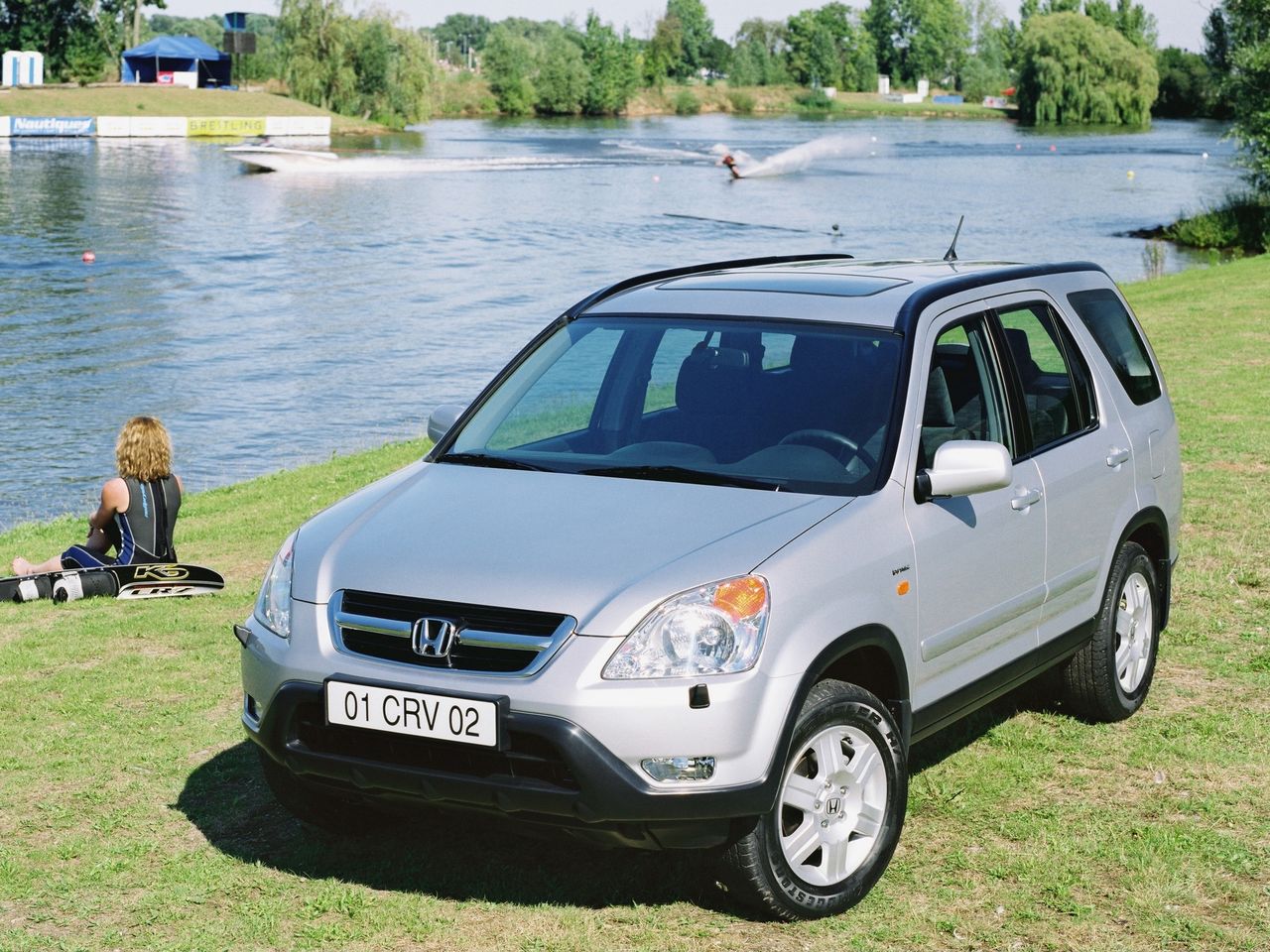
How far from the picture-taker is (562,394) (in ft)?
21.7

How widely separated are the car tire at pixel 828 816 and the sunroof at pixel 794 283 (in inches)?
68.5

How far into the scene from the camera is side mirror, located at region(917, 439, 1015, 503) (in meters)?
5.03

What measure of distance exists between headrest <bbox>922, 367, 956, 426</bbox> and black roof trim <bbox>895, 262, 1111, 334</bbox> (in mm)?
237

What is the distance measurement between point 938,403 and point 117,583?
18.5 feet

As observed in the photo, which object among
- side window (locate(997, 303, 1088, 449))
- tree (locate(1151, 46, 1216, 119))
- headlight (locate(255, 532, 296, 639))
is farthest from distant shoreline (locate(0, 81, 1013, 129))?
headlight (locate(255, 532, 296, 639))

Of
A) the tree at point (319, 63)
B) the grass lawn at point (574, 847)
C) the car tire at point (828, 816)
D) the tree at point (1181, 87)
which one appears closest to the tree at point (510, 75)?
the tree at point (319, 63)

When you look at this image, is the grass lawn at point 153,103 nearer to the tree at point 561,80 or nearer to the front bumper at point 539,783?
the tree at point 561,80

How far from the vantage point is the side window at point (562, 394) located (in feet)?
19.0

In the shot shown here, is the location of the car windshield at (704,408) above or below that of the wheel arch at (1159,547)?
above

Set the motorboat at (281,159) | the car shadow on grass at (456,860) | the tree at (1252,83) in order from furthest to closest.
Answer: the motorboat at (281,159)
the tree at (1252,83)
the car shadow on grass at (456,860)

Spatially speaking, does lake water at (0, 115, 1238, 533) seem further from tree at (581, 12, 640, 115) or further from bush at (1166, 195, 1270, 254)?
tree at (581, 12, 640, 115)

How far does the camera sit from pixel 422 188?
64375 mm

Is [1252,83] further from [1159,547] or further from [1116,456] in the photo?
[1116,456]

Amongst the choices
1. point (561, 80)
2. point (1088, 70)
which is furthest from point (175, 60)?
point (1088, 70)
